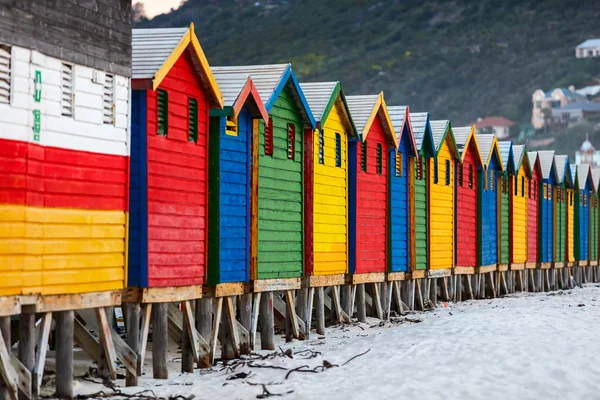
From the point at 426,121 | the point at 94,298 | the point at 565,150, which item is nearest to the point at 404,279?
the point at 426,121

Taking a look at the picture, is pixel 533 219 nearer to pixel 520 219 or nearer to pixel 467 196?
pixel 520 219

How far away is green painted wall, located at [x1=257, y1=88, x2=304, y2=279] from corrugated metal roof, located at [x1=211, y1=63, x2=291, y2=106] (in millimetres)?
431

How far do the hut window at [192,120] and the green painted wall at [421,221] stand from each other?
44.5 feet

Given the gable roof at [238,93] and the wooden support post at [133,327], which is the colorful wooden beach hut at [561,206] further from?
the wooden support post at [133,327]

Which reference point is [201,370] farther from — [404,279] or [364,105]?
[404,279]

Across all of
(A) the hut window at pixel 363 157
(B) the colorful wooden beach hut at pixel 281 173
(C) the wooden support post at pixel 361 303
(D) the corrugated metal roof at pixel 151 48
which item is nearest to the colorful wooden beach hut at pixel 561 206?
(A) the hut window at pixel 363 157

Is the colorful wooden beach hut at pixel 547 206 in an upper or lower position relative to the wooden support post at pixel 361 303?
upper

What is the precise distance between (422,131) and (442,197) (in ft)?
10.4

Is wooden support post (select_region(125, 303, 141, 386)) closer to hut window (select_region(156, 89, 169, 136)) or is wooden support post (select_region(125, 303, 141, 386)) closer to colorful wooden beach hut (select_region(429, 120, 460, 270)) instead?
hut window (select_region(156, 89, 169, 136))

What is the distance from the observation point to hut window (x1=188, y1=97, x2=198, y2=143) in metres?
18.0

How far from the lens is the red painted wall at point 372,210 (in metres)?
26.7

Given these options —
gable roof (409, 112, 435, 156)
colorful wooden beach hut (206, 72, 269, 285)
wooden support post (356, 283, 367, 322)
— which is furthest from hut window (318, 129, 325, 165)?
gable roof (409, 112, 435, 156)

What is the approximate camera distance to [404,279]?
30.4 metres

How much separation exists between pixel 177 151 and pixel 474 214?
21.1m
